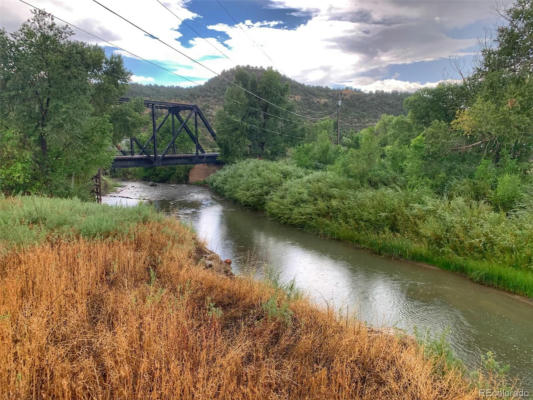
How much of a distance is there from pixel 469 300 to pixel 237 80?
120 ft

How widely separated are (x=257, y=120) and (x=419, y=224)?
28.9 meters

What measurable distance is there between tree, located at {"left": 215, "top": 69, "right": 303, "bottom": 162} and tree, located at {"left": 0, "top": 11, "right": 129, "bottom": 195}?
21.2 metres

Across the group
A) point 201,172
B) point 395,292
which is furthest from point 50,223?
point 201,172

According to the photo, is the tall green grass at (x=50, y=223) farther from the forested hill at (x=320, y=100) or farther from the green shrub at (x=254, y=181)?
the forested hill at (x=320, y=100)

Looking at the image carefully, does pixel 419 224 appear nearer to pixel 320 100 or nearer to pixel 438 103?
pixel 438 103

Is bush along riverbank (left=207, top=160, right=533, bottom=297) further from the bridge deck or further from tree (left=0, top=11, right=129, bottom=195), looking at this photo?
the bridge deck

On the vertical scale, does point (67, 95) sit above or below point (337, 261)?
above

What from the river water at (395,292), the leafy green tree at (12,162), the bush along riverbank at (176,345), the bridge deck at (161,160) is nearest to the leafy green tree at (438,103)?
the river water at (395,292)

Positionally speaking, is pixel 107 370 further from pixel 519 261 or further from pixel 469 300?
pixel 519 261

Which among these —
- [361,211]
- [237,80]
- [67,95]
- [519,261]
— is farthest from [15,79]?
[237,80]

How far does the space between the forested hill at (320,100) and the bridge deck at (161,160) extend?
3830 cm

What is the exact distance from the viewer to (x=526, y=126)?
13617mm

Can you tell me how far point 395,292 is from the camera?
988cm

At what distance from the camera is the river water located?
7.00m
